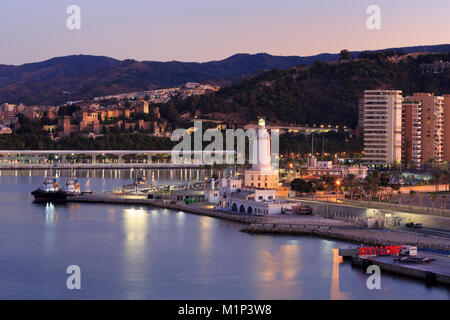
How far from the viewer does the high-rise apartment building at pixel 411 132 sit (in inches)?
1702

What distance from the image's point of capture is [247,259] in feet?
62.6

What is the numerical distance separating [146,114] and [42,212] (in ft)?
168

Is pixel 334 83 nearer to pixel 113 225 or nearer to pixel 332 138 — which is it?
pixel 332 138

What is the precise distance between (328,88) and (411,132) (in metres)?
27.5

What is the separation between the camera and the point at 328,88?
233 feet

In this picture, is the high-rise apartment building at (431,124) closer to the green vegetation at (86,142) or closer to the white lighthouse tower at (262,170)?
the white lighthouse tower at (262,170)

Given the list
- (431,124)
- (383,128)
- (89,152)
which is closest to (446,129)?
(431,124)

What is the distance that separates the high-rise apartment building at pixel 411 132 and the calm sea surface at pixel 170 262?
64.6ft

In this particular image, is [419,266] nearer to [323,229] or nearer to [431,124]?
[323,229]

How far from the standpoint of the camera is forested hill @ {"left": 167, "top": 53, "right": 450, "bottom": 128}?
6794 cm

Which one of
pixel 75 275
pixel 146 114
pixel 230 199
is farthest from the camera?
pixel 146 114

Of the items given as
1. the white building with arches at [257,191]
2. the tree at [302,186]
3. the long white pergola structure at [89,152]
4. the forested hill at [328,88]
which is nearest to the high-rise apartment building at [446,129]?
the tree at [302,186]
